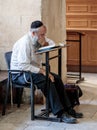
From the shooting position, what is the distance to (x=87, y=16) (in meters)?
7.55

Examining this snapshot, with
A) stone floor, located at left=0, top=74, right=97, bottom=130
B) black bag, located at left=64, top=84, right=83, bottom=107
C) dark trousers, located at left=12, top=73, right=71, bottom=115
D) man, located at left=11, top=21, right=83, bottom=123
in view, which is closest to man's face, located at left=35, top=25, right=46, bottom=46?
man, located at left=11, top=21, right=83, bottom=123

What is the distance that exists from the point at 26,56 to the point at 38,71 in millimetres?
226

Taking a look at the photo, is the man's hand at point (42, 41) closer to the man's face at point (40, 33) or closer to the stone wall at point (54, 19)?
the man's face at point (40, 33)

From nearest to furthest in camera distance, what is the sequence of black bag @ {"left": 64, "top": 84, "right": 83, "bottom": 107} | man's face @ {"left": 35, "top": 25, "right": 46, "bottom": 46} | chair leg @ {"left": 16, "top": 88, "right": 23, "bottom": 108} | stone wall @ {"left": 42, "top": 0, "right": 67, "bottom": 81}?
man's face @ {"left": 35, "top": 25, "right": 46, "bottom": 46}, black bag @ {"left": 64, "top": 84, "right": 83, "bottom": 107}, chair leg @ {"left": 16, "top": 88, "right": 23, "bottom": 108}, stone wall @ {"left": 42, "top": 0, "right": 67, "bottom": 81}

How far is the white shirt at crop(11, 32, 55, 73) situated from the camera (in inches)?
159

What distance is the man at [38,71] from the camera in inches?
157

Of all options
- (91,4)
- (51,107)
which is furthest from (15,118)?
(91,4)

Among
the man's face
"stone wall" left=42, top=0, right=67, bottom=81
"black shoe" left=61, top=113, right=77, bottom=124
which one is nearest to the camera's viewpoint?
"black shoe" left=61, top=113, right=77, bottom=124

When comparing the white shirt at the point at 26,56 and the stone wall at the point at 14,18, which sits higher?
the stone wall at the point at 14,18

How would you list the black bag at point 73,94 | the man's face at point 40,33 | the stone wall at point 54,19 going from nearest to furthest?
the man's face at point 40,33 → the black bag at point 73,94 → the stone wall at point 54,19

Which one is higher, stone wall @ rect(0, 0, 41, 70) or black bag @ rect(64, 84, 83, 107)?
stone wall @ rect(0, 0, 41, 70)

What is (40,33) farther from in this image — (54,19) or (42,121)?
(54,19)

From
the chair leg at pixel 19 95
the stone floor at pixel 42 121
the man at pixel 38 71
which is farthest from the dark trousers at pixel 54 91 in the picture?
the chair leg at pixel 19 95

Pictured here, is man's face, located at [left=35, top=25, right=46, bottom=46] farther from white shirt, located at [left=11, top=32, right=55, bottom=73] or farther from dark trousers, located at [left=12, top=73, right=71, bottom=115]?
dark trousers, located at [left=12, top=73, right=71, bottom=115]
